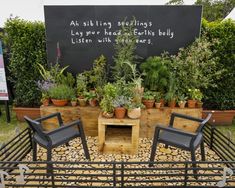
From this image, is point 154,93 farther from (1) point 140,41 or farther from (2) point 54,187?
(2) point 54,187

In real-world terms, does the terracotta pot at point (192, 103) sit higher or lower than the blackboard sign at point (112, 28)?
lower

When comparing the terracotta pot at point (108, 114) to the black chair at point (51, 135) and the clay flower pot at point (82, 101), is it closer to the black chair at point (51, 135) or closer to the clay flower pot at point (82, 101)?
the black chair at point (51, 135)

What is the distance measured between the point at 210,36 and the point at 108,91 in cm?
236

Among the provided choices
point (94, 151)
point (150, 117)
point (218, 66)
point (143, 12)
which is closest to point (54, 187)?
point (94, 151)

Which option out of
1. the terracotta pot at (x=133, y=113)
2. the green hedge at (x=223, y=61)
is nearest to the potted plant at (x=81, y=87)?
the terracotta pot at (x=133, y=113)

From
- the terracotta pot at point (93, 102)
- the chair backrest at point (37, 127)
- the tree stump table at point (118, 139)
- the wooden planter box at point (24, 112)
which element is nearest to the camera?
the chair backrest at point (37, 127)

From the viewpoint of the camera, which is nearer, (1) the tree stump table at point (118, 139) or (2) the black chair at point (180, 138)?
(2) the black chair at point (180, 138)

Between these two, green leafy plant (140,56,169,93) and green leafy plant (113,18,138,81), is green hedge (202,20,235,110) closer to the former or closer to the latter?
green leafy plant (140,56,169,93)

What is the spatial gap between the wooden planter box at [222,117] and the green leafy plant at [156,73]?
1304mm

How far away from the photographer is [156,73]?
173 inches

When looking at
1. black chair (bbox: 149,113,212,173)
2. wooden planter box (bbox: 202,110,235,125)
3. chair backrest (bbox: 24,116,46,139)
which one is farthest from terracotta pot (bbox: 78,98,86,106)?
wooden planter box (bbox: 202,110,235,125)

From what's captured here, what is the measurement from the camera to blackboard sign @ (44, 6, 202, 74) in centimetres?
473

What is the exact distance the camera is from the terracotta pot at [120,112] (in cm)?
390

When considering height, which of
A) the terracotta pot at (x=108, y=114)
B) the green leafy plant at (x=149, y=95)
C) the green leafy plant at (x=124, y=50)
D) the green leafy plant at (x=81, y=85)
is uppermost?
the green leafy plant at (x=124, y=50)
